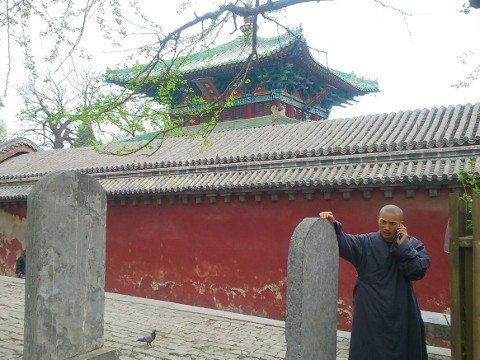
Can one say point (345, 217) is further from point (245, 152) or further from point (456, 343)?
point (456, 343)

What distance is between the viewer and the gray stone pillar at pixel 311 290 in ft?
11.7

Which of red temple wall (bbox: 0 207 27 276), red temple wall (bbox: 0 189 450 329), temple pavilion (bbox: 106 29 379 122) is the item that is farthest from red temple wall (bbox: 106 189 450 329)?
temple pavilion (bbox: 106 29 379 122)

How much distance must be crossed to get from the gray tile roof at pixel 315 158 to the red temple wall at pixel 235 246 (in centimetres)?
40

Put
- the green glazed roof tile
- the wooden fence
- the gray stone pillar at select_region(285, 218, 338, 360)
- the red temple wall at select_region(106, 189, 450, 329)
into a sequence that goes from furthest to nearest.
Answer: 1. the green glazed roof tile
2. the red temple wall at select_region(106, 189, 450, 329)
3. the gray stone pillar at select_region(285, 218, 338, 360)
4. the wooden fence

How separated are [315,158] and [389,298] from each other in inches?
221

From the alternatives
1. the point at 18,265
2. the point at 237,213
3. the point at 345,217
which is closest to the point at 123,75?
the point at 18,265

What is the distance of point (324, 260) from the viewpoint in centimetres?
390

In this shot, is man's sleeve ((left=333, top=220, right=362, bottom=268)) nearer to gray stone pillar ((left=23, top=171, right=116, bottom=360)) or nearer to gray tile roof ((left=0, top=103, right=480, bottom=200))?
gray stone pillar ((left=23, top=171, right=116, bottom=360))

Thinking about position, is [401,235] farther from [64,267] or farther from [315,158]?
[315,158]

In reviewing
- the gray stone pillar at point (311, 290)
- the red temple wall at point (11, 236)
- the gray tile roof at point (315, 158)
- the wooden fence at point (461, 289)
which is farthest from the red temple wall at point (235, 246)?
the wooden fence at point (461, 289)

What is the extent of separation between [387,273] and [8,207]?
1284cm

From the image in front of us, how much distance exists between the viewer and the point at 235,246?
31.2 feet

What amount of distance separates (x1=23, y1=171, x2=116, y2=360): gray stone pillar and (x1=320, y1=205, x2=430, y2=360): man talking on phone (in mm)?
2774

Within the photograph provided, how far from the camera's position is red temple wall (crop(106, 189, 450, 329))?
7.60 metres
